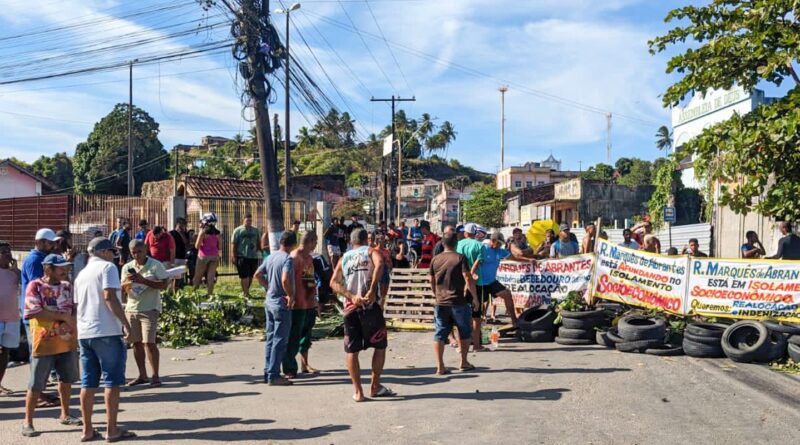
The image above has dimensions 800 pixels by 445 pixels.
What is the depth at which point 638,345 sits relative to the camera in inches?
402

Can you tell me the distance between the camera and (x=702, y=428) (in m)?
6.46

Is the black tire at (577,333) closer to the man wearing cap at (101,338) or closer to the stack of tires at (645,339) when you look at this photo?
the stack of tires at (645,339)

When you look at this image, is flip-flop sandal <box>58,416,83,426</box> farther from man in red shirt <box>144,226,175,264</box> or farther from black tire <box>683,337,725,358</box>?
black tire <box>683,337,725,358</box>

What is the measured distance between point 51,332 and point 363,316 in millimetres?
3008

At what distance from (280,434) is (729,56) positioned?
28.5 ft

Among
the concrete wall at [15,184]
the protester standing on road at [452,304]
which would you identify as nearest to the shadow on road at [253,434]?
the protester standing on road at [452,304]

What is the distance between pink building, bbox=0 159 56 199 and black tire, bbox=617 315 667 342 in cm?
4685

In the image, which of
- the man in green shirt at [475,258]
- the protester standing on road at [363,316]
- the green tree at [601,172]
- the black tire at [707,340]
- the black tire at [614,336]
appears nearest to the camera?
the protester standing on road at [363,316]

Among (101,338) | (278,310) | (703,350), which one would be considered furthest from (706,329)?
(101,338)

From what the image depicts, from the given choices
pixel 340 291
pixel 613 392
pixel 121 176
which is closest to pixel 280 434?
pixel 340 291

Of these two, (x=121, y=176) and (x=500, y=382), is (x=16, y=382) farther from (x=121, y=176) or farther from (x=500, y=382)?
(x=121, y=176)

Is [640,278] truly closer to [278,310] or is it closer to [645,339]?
[645,339]

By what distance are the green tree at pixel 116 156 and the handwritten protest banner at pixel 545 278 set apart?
59.8 meters

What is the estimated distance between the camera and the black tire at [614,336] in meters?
10.5
